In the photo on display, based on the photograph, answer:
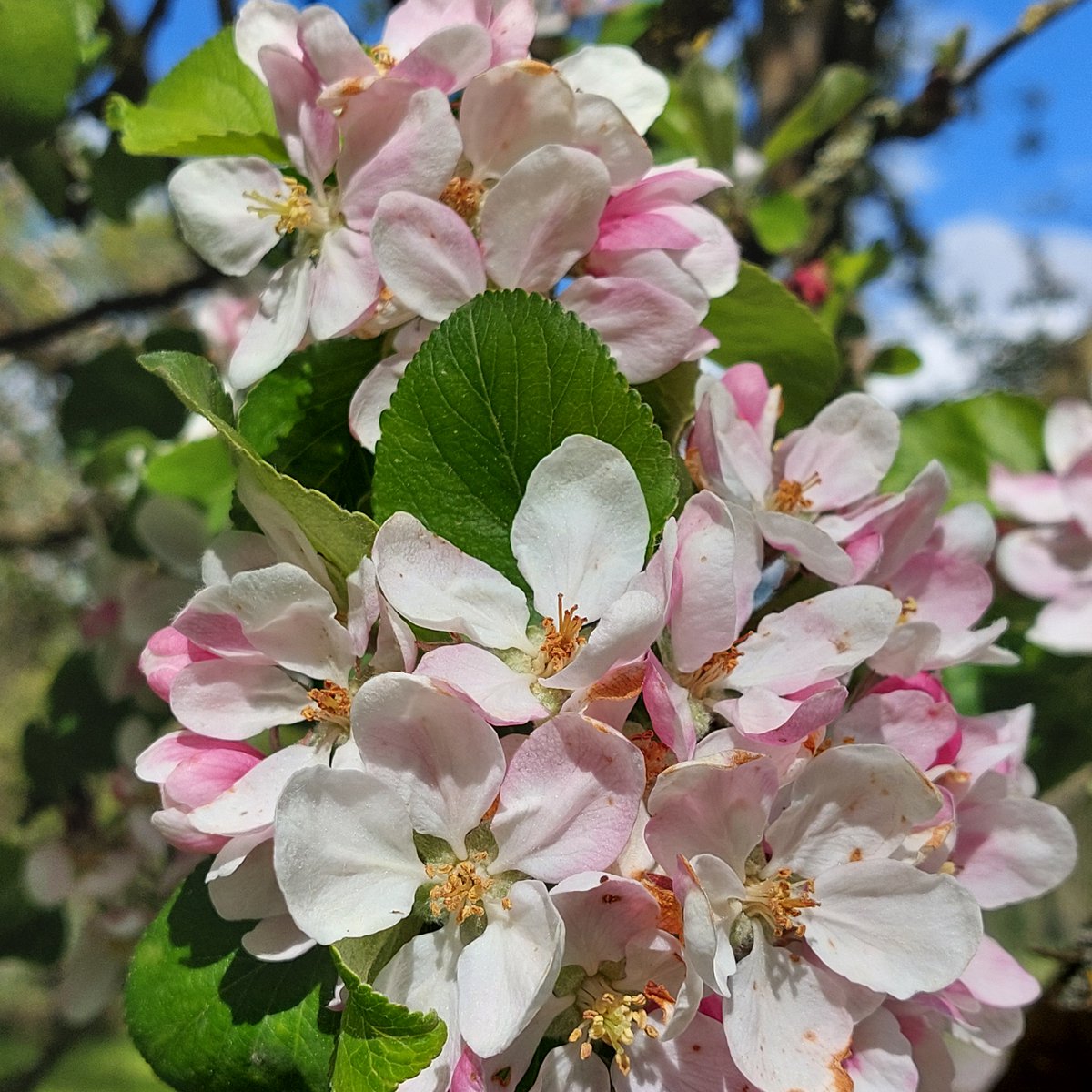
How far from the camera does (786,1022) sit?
16.2 inches

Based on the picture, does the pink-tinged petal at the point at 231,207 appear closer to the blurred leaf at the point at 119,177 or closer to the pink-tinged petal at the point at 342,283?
the pink-tinged petal at the point at 342,283

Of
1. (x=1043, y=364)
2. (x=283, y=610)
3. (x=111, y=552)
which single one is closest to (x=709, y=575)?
(x=283, y=610)

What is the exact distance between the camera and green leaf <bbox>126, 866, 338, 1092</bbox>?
0.43 m

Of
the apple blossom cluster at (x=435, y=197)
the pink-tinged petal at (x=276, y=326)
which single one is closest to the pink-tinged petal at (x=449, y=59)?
the apple blossom cluster at (x=435, y=197)

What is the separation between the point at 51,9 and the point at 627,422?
54 cm

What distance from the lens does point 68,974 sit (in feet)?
3.25

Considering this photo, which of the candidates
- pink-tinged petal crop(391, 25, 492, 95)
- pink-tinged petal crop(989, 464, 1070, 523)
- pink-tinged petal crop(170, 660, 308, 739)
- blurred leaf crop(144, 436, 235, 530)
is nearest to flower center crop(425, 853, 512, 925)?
pink-tinged petal crop(170, 660, 308, 739)

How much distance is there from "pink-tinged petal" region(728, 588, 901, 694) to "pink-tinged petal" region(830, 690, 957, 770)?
0.05m

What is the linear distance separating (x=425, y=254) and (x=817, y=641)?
25cm

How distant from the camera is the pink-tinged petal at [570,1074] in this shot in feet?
1.29

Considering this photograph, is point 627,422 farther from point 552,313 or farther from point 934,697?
point 934,697

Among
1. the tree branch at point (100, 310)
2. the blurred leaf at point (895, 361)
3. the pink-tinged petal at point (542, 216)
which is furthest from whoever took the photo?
the tree branch at point (100, 310)

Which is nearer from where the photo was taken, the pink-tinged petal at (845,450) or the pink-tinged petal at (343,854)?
the pink-tinged petal at (343,854)

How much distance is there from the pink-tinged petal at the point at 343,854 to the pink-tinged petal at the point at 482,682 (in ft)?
0.15
